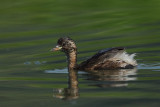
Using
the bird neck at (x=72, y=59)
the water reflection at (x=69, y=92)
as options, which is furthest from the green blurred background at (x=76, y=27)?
the water reflection at (x=69, y=92)

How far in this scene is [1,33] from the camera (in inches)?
883

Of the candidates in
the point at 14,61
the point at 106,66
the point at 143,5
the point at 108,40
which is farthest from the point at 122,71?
the point at 143,5

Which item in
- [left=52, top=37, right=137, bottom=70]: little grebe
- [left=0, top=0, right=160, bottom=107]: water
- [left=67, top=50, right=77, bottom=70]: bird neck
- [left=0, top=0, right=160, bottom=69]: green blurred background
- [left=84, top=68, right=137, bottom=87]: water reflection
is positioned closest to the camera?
[left=0, top=0, right=160, bottom=107]: water

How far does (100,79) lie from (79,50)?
15.7 feet

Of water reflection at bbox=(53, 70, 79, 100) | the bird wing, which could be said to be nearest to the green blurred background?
the bird wing

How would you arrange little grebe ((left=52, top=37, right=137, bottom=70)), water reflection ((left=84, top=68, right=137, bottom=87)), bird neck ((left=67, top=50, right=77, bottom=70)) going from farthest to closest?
bird neck ((left=67, top=50, right=77, bottom=70)), little grebe ((left=52, top=37, right=137, bottom=70)), water reflection ((left=84, top=68, right=137, bottom=87))

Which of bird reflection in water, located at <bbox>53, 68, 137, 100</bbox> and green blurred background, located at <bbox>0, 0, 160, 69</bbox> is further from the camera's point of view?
green blurred background, located at <bbox>0, 0, 160, 69</bbox>

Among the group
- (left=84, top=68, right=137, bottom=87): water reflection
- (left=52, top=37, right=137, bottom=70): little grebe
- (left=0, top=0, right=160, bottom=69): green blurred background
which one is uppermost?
(left=0, top=0, right=160, bottom=69): green blurred background

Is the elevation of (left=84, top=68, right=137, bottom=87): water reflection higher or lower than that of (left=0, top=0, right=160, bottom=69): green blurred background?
lower

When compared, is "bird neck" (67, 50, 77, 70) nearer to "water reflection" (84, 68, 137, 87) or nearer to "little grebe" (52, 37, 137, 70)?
"little grebe" (52, 37, 137, 70)

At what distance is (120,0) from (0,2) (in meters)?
5.41

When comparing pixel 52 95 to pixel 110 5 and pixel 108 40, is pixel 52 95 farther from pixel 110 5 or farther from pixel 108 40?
pixel 110 5

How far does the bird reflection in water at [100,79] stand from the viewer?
38.5 feet

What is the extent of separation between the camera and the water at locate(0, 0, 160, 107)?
1129cm
